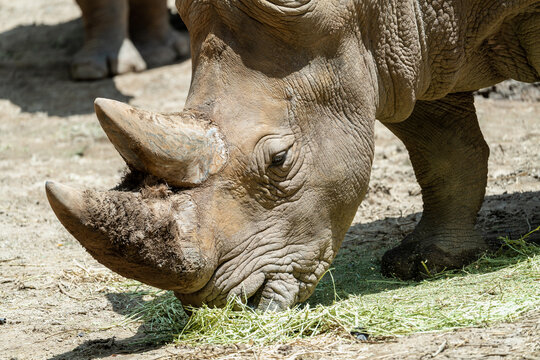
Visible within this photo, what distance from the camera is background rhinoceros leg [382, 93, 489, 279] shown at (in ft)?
18.2

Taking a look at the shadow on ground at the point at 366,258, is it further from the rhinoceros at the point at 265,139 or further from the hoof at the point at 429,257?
the rhinoceros at the point at 265,139

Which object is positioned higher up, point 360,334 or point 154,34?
point 154,34

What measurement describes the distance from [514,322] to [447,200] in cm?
185

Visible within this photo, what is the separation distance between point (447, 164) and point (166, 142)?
253 cm

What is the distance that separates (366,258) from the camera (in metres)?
5.74

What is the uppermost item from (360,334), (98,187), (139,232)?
(139,232)

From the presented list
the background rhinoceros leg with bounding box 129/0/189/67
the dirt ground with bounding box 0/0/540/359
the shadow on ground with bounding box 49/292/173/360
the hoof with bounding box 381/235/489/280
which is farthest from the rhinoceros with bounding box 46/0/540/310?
the background rhinoceros leg with bounding box 129/0/189/67

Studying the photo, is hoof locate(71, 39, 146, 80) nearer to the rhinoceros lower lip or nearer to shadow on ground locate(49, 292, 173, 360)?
shadow on ground locate(49, 292, 173, 360)

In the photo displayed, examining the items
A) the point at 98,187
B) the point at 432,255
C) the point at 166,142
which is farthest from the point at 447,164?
the point at 98,187

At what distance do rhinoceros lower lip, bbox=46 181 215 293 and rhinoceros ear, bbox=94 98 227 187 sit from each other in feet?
0.41

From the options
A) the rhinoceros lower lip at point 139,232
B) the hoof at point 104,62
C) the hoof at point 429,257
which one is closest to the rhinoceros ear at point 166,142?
the rhinoceros lower lip at point 139,232

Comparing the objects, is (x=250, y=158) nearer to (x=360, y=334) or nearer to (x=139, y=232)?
(x=139, y=232)

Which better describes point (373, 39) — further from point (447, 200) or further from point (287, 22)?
point (447, 200)

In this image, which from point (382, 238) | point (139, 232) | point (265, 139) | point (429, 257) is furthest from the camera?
point (382, 238)
